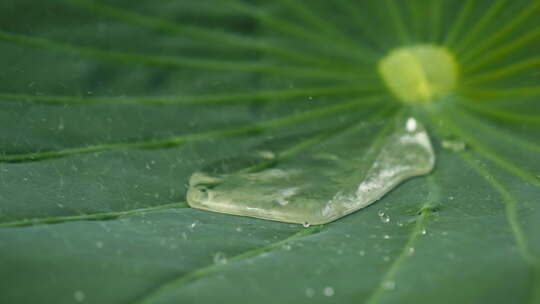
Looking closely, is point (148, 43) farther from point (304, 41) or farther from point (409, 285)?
point (409, 285)

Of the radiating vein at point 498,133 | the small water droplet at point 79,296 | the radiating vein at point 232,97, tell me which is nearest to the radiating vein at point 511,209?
the radiating vein at point 498,133

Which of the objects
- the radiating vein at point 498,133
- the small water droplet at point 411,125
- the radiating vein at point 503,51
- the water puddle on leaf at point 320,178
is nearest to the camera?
the water puddle on leaf at point 320,178

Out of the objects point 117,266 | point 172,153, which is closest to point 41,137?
point 172,153

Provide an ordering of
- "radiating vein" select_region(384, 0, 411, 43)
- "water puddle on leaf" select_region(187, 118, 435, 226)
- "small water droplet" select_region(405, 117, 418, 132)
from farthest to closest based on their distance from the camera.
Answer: "radiating vein" select_region(384, 0, 411, 43) < "small water droplet" select_region(405, 117, 418, 132) < "water puddle on leaf" select_region(187, 118, 435, 226)

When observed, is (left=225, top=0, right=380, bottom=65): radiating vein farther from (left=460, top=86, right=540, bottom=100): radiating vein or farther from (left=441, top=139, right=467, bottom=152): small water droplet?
(left=441, top=139, right=467, bottom=152): small water droplet

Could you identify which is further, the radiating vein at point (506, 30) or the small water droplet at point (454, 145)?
the radiating vein at point (506, 30)

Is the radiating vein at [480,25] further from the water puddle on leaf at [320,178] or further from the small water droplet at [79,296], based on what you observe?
the small water droplet at [79,296]

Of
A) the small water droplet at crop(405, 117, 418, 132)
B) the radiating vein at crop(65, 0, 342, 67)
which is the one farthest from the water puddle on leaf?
→ the radiating vein at crop(65, 0, 342, 67)
